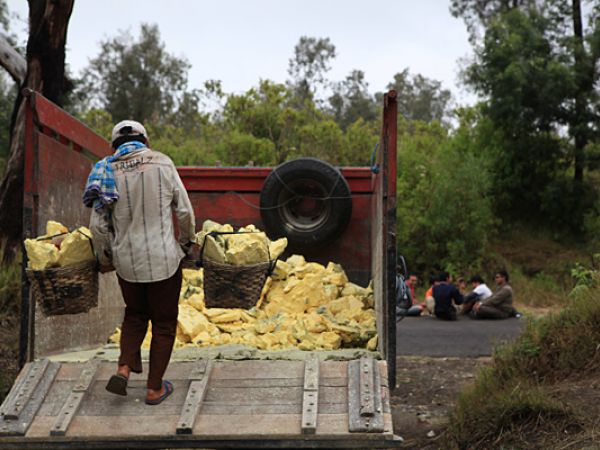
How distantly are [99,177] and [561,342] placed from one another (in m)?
3.61

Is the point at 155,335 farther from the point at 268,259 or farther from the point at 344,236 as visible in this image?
the point at 344,236

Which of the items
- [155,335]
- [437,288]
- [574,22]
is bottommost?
[437,288]

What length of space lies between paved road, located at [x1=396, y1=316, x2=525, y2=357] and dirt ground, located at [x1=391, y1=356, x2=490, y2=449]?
362mm

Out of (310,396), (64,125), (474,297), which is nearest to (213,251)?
(310,396)

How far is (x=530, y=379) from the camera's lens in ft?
18.7

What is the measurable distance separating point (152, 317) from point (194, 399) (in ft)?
1.62

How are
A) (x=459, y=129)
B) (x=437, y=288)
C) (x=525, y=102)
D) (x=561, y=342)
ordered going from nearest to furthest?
1. (x=561, y=342)
2. (x=437, y=288)
3. (x=525, y=102)
4. (x=459, y=129)

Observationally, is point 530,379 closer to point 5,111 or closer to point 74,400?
point 74,400

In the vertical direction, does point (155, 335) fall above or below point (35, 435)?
above

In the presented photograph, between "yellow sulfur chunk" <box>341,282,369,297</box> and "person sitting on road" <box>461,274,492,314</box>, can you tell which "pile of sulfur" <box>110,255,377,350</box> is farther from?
"person sitting on road" <box>461,274,492,314</box>

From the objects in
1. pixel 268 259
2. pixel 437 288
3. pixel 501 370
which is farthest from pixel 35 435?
pixel 437 288

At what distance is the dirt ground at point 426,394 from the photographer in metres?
6.05

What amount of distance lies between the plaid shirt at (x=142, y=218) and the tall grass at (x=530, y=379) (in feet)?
7.97

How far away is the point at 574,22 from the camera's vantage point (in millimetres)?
21297
